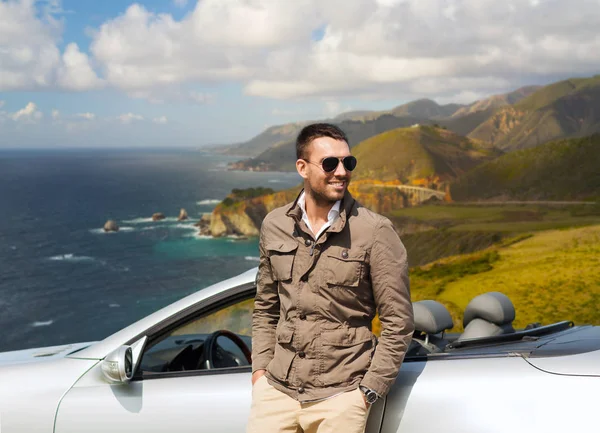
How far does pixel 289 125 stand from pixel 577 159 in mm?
87221

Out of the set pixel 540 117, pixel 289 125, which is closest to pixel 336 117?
pixel 289 125

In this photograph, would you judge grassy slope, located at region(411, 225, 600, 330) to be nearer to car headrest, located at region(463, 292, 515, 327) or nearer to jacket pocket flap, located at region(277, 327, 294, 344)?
car headrest, located at region(463, 292, 515, 327)

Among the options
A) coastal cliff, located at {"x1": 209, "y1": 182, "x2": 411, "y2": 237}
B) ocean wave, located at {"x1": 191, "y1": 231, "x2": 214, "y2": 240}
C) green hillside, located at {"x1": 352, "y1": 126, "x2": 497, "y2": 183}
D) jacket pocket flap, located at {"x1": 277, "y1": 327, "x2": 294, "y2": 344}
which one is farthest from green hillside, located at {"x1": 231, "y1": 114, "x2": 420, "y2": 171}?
jacket pocket flap, located at {"x1": 277, "y1": 327, "x2": 294, "y2": 344}

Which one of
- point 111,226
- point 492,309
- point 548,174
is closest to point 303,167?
point 492,309

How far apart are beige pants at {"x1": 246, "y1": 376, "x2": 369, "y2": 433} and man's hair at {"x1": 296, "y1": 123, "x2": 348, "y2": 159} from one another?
86 cm

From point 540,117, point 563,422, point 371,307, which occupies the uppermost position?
point 540,117

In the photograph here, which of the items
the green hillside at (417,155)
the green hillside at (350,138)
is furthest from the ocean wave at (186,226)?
the green hillside at (417,155)

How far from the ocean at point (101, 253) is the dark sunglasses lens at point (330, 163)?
1438 inches

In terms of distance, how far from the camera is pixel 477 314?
117 inches

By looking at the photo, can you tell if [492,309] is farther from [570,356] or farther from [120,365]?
[120,365]

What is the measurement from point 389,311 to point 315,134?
2.26ft

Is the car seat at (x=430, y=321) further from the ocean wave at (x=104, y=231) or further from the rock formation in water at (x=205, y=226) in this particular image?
the ocean wave at (x=104, y=231)

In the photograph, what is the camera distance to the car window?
274 centimetres

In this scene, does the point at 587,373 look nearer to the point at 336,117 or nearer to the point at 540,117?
the point at 540,117
